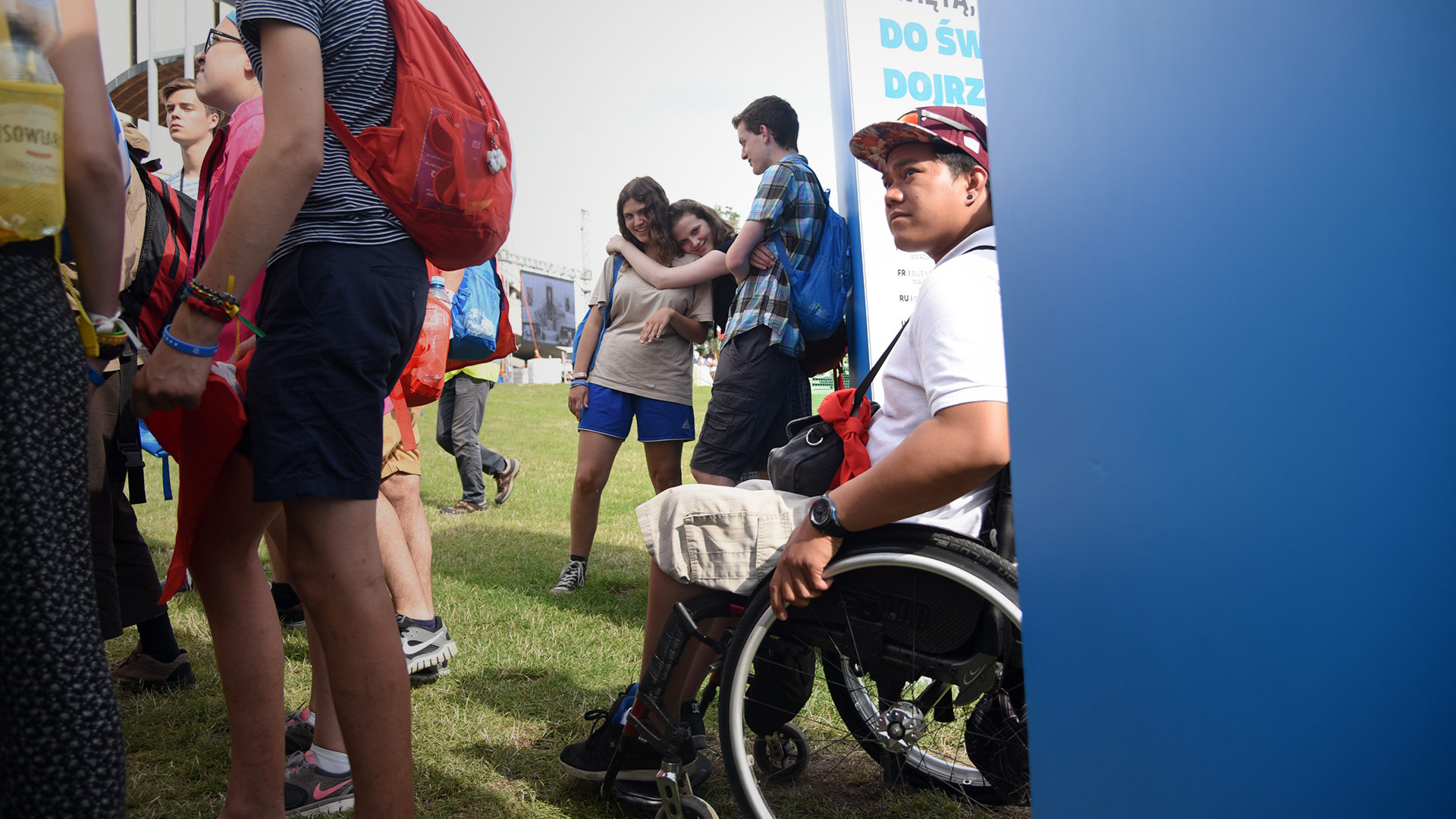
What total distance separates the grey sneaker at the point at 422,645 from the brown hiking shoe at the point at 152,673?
0.71m

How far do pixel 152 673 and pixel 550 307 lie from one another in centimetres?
5659

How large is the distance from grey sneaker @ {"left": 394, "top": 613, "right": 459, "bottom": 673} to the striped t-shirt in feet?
5.40

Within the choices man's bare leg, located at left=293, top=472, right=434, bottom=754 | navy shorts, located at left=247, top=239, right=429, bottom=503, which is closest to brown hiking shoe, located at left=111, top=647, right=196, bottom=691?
man's bare leg, located at left=293, top=472, right=434, bottom=754

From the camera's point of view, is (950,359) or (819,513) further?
(819,513)

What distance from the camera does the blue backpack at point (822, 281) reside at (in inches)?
126

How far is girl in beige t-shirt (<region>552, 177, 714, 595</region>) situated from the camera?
3943 millimetres

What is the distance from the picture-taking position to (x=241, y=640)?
5.66ft

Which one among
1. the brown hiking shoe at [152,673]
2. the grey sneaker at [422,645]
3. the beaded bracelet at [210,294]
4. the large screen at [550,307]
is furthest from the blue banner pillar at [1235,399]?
the large screen at [550,307]

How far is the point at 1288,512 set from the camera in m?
0.86

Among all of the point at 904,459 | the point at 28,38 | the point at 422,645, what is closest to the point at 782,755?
the point at 904,459

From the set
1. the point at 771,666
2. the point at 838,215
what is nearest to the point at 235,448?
the point at 771,666

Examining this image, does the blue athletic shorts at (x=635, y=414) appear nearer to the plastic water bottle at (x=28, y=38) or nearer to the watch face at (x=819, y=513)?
the watch face at (x=819, y=513)

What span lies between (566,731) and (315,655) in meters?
0.73

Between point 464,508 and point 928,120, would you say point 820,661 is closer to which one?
point 928,120
